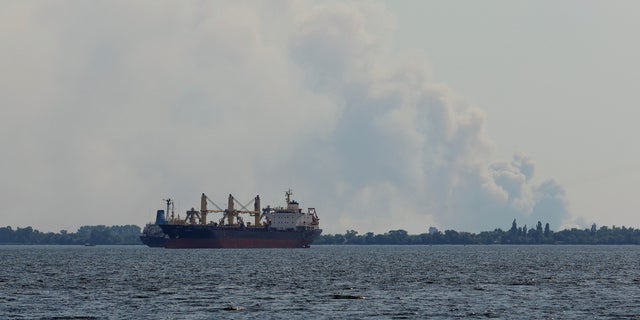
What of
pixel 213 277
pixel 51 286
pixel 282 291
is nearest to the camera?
pixel 282 291

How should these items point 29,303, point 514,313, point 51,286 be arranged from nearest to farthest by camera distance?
point 514,313 → point 29,303 → point 51,286

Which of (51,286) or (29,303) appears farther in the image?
(51,286)

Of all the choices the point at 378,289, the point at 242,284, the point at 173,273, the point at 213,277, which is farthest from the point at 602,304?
the point at 173,273

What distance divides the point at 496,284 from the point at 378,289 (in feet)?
47.6

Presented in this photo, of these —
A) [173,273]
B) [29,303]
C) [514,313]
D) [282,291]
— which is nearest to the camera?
[514,313]

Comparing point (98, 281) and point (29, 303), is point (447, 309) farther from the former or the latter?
point (98, 281)

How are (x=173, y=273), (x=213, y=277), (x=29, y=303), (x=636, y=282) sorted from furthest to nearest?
(x=173, y=273) → (x=213, y=277) → (x=636, y=282) → (x=29, y=303)

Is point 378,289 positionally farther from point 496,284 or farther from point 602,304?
point 602,304

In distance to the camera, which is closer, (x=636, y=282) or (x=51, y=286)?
(x=51, y=286)

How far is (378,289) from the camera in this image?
89.1m

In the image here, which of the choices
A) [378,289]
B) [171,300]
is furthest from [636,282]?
[171,300]

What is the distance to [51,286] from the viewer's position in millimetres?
91750

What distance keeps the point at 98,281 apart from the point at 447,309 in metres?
45.2

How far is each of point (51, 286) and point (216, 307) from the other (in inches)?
1113
